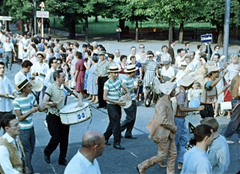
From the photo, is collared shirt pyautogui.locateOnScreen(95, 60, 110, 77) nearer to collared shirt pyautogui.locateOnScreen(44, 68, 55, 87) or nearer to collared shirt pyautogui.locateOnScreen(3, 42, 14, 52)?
collared shirt pyautogui.locateOnScreen(44, 68, 55, 87)

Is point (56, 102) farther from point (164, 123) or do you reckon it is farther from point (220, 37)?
point (220, 37)

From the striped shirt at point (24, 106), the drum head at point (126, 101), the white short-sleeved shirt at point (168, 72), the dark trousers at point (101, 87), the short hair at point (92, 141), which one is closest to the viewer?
the short hair at point (92, 141)

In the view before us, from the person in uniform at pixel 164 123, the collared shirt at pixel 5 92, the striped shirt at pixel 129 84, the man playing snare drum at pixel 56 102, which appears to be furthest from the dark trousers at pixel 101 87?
the person in uniform at pixel 164 123

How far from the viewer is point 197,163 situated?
390 cm

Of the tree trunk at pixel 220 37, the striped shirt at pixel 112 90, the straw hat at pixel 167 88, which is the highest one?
the tree trunk at pixel 220 37

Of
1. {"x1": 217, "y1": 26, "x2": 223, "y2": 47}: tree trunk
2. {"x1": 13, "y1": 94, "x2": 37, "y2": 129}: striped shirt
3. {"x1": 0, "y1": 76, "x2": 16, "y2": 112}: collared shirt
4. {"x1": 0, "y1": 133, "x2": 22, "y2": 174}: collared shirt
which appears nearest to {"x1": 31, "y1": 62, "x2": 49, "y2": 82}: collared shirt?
{"x1": 0, "y1": 76, "x2": 16, "y2": 112}: collared shirt

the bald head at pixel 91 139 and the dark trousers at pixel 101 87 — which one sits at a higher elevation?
the bald head at pixel 91 139


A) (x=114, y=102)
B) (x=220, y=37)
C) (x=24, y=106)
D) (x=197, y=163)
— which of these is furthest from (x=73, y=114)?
(x=220, y=37)

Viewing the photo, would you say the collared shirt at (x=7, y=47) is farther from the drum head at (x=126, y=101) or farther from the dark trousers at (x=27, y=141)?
the dark trousers at (x=27, y=141)

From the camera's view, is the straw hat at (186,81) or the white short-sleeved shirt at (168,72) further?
the white short-sleeved shirt at (168,72)

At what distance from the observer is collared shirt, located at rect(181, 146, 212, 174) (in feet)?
12.7

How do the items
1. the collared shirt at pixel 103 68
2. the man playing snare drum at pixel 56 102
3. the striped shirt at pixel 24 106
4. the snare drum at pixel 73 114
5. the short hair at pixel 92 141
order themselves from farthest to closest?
the collared shirt at pixel 103 68, the man playing snare drum at pixel 56 102, the snare drum at pixel 73 114, the striped shirt at pixel 24 106, the short hair at pixel 92 141

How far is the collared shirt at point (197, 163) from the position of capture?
3.87 metres

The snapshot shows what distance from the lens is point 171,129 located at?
5.84 meters
